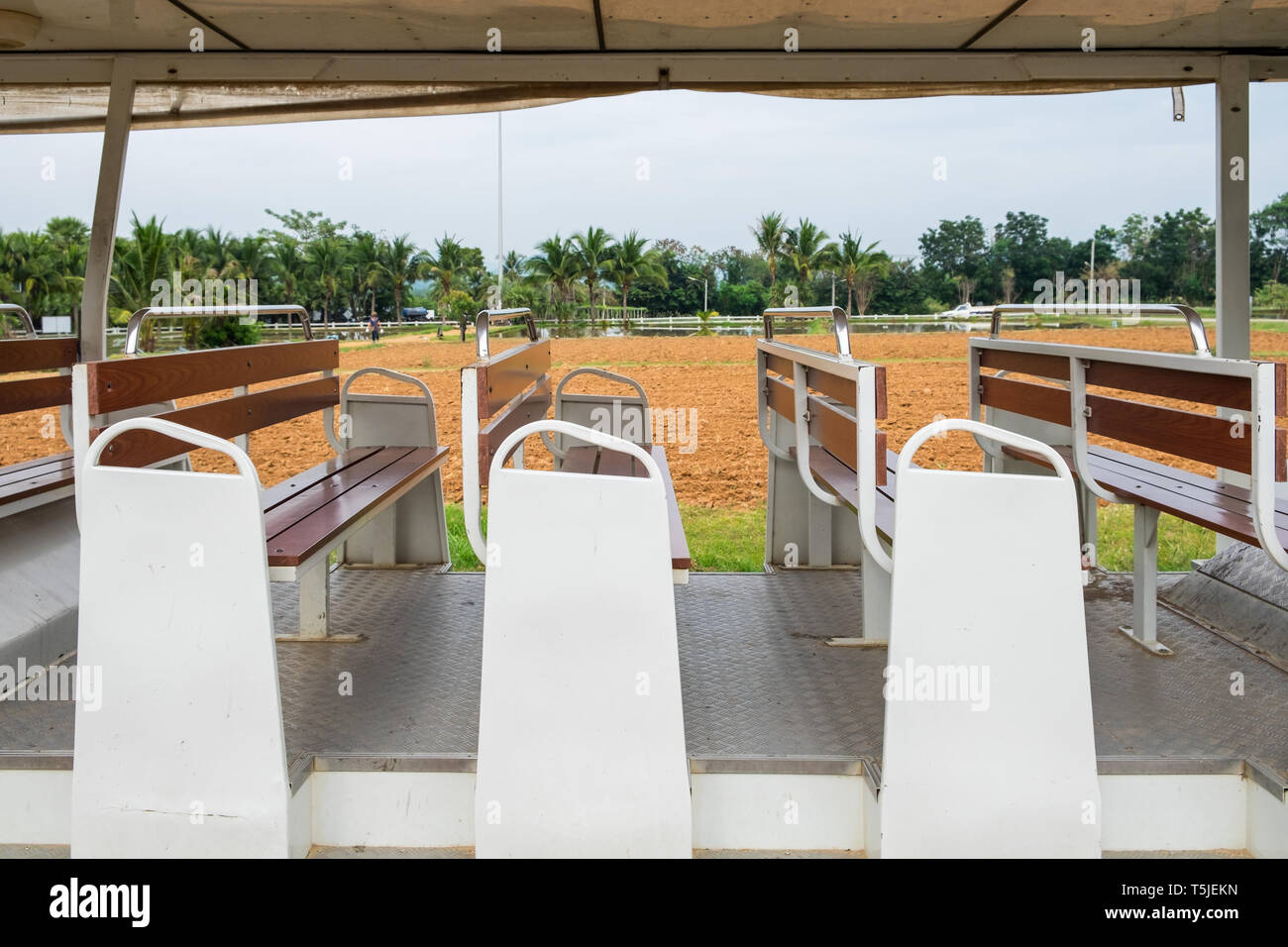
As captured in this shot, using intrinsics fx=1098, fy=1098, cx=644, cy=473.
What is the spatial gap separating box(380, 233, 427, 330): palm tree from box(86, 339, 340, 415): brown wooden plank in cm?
1959

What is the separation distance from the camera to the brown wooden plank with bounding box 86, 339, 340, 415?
3234 millimetres

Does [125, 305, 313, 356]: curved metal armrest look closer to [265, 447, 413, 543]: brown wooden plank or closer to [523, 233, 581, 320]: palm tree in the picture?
[265, 447, 413, 543]: brown wooden plank

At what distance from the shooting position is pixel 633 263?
2811cm

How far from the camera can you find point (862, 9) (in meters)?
4.55

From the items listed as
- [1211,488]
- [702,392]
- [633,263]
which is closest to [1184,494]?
[1211,488]

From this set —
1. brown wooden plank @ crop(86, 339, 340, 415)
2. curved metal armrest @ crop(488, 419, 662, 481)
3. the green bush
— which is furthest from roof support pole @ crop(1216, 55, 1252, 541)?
the green bush

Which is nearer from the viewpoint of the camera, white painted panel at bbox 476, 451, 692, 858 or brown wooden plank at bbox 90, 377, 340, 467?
white painted panel at bbox 476, 451, 692, 858

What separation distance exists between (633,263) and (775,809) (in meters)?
26.1

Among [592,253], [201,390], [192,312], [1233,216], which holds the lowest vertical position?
[201,390]

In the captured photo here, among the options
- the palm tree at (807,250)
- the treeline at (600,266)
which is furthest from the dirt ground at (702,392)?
the palm tree at (807,250)

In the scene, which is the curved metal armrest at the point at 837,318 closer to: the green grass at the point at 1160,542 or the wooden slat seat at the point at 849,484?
the wooden slat seat at the point at 849,484

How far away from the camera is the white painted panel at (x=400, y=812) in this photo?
2.77 m

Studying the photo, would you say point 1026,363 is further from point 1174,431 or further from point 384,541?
point 384,541
